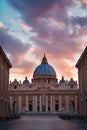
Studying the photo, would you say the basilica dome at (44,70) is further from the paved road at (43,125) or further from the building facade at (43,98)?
the paved road at (43,125)

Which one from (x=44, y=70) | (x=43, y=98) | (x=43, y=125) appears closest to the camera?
(x=43, y=125)

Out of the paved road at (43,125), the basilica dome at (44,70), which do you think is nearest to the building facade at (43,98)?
the basilica dome at (44,70)

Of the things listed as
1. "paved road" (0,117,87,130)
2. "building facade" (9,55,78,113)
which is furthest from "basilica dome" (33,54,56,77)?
"paved road" (0,117,87,130)

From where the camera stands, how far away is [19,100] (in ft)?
474

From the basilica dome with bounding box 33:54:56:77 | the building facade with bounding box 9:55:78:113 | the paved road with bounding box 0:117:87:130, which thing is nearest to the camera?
the paved road with bounding box 0:117:87:130

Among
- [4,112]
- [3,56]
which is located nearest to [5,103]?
[4,112]

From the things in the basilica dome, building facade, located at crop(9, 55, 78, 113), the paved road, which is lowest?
the paved road

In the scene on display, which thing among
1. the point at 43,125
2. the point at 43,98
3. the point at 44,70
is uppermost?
the point at 44,70

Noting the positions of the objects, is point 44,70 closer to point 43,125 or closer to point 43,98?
point 43,98

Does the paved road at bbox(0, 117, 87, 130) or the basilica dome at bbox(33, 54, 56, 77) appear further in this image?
the basilica dome at bbox(33, 54, 56, 77)

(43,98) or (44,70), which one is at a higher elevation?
(44,70)

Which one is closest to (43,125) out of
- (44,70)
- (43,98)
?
(43,98)

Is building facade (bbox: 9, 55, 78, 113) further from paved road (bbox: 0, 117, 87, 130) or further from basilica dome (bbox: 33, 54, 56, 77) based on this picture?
paved road (bbox: 0, 117, 87, 130)

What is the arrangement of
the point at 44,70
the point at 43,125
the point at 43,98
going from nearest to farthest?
the point at 43,125 → the point at 43,98 → the point at 44,70
